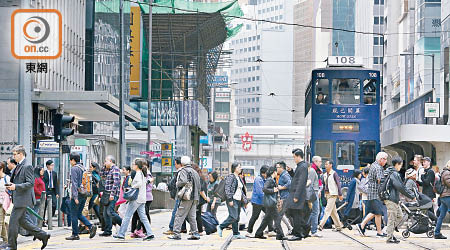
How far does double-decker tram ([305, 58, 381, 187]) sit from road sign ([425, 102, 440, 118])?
84.3ft

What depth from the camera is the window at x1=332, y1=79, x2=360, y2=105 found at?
2756 centimetres

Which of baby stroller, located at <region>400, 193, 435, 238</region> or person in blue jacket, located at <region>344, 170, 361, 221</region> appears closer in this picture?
baby stroller, located at <region>400, 193, 435, 238</region>

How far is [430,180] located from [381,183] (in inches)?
171

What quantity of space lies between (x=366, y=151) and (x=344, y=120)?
1186 millimetres

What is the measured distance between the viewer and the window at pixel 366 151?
27.5m

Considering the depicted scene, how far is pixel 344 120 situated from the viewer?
27.4m

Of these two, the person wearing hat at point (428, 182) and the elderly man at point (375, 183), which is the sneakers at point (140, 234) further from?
the person wearing hat at point (428, 182)

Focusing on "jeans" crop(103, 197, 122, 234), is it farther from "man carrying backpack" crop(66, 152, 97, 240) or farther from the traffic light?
the traffic light

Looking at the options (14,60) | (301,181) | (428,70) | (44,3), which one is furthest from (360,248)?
(428,70)

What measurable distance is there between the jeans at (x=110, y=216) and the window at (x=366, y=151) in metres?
10.5

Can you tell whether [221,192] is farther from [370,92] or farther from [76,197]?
[370,92]

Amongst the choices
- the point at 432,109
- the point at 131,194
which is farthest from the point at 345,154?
the point at 432,109

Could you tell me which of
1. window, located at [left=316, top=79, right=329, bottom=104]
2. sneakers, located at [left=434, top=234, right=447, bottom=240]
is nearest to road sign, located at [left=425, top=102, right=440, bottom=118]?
window, located at [left=316, top=79, right=329, bottom=104]

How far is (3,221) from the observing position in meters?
16.0
